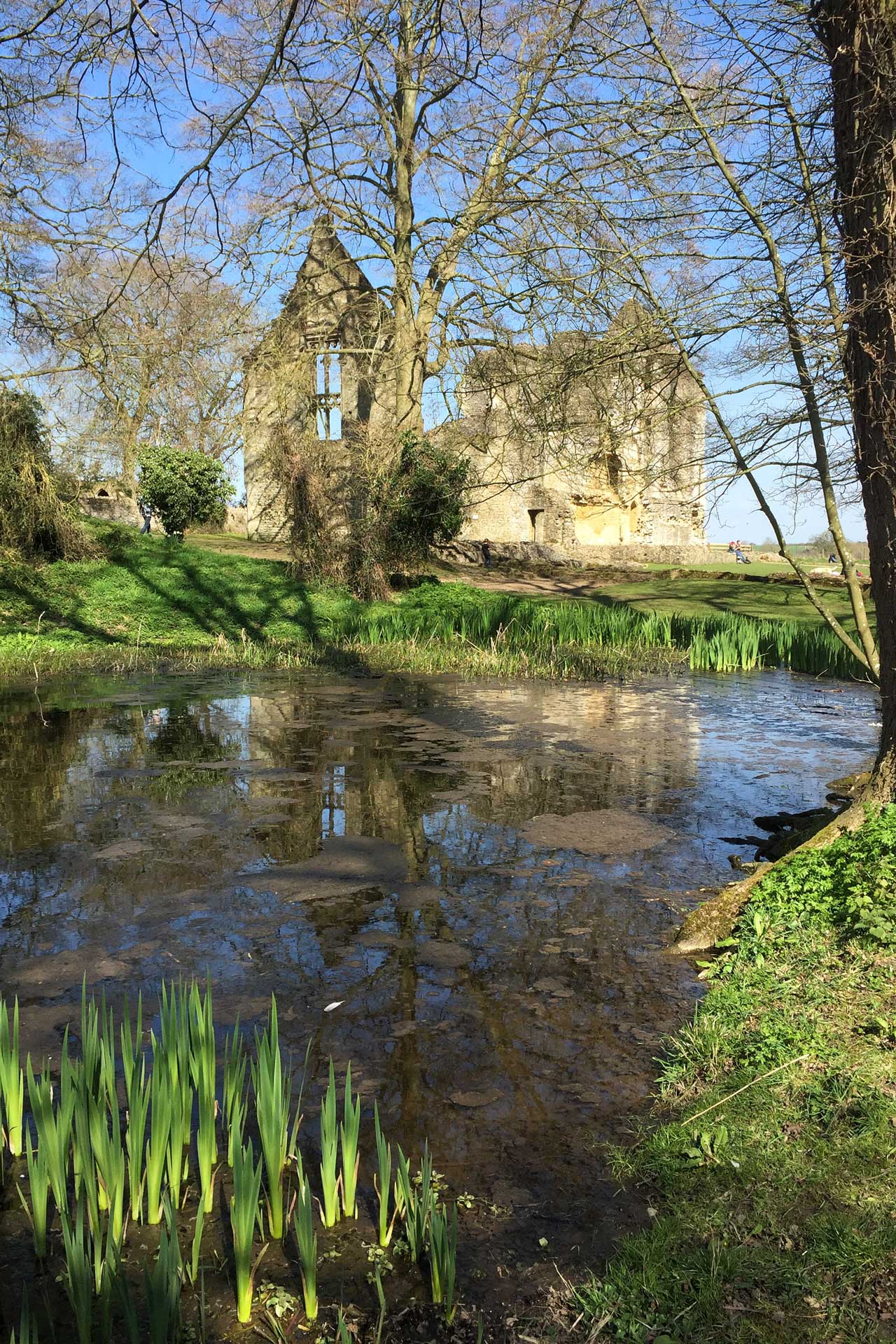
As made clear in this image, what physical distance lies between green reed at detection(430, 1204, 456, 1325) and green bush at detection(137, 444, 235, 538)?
2475 centimetres

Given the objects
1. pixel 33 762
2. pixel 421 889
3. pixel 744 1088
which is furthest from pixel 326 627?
pixel 744 1088

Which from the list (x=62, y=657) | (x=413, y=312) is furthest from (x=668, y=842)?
(x=413, y=312)

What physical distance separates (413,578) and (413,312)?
5.77 metres

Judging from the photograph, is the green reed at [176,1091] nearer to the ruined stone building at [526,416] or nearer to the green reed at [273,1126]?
the green reed at [273,1126]

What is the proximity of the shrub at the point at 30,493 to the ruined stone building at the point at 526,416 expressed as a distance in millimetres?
4341

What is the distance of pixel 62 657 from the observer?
14.5 metres

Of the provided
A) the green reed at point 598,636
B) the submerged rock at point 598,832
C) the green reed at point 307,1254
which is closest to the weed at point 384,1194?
the green reed at point 307,1254

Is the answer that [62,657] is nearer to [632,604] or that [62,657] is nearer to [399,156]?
[632,604]

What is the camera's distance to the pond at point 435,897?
9.70 feet

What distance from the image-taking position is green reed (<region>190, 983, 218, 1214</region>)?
8.52ft

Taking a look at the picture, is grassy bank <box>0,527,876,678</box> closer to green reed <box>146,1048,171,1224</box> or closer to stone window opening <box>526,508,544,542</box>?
green reed <box>146,1048,171,1224</box>

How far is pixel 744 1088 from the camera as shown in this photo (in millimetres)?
3049

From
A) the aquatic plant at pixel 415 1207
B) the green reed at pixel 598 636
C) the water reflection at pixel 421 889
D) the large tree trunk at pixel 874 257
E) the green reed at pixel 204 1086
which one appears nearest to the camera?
the aquatic plant at pixel 415 1207

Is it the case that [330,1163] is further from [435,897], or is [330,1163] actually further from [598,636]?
[598,636]
